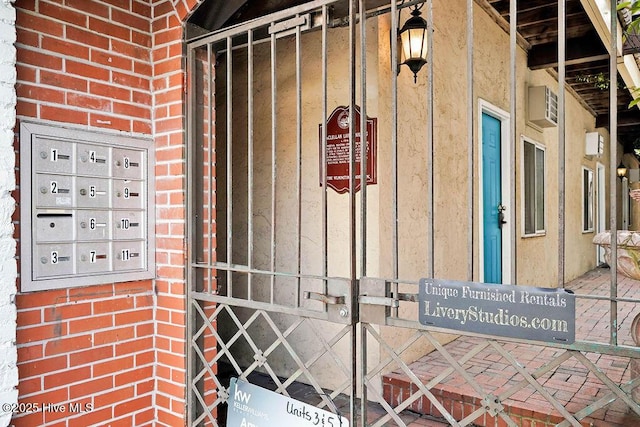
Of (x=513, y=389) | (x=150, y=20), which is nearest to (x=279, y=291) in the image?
(x=150, y=20)

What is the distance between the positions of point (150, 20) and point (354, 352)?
2000 millimetres

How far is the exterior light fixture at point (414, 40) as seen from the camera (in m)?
2.92

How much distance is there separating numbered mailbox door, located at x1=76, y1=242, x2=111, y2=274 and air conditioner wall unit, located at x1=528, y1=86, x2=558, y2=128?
202 inches

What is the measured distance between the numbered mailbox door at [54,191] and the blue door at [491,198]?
3.46 m

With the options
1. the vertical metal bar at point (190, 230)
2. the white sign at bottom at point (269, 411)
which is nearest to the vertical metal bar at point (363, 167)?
the white sign at bottom at point (269, 411)

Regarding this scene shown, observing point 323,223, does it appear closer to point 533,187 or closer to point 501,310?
point 501,310

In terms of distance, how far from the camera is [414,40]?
293 centimetres

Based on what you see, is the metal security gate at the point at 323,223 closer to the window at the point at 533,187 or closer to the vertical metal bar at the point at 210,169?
the vertical metal bar at the point at 210,169

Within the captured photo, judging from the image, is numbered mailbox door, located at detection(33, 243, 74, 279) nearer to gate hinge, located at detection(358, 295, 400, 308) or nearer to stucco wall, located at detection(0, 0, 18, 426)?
stucco wall, located at detection(0, 0, 18, 426)

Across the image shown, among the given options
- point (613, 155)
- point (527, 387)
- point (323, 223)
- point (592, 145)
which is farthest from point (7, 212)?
point (592, 145)

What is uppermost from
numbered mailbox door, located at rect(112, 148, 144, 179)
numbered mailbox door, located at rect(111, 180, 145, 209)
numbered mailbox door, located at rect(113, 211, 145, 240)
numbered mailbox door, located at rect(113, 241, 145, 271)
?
numbered mailbox door, located at rect(112, 148, 144, 179)

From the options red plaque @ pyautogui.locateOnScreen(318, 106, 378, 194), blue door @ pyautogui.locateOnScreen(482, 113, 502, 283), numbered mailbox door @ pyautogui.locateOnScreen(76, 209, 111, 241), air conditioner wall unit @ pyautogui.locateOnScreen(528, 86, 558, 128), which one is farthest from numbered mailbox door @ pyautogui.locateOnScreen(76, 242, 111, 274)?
air conditioner wall unit @ pyautogui.locateOnScreen(528, 86, 558, 128)

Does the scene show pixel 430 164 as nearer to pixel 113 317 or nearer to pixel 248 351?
Answer: pixel 113 317

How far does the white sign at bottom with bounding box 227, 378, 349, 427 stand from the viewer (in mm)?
1812
